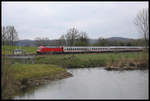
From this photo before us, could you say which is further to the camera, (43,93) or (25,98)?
(43,93)

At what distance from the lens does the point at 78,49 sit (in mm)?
56062

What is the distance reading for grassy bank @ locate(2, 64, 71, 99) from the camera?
16391 mm

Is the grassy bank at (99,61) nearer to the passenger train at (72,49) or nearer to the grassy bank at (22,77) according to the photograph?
the passenger train at (72,49)

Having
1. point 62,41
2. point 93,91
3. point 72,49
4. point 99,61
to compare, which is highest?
point 62,41

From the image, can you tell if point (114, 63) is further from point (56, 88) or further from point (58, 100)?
point (58, 100)

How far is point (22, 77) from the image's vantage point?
23.9 metres

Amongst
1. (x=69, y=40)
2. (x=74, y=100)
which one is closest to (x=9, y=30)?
(x=69, y=40)

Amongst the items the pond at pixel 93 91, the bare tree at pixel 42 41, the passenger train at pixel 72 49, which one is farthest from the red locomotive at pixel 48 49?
the bare tree at pixel 42 41

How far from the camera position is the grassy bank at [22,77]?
53.8 feet

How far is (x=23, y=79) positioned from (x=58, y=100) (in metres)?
7.50

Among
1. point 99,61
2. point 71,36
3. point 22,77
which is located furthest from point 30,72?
point 71,36

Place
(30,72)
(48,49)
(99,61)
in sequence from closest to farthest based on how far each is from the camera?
1. (30,72)
2. (99,61)
3. (48,49)

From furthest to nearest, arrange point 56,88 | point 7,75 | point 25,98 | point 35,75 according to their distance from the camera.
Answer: point 35,75, point 56,88, point 25,98, point 7,75

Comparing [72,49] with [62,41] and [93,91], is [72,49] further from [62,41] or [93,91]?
[62,41]
